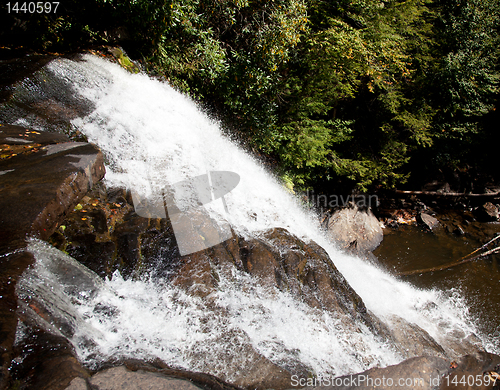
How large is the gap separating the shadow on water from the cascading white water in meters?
0.37

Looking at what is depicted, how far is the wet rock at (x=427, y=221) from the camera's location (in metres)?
8.19

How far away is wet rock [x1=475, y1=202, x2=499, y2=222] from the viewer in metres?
8.84

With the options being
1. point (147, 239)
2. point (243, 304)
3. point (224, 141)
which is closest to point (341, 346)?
point (243, 304)

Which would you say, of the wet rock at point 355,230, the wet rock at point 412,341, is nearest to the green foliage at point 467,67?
the wet rock at point 355,230

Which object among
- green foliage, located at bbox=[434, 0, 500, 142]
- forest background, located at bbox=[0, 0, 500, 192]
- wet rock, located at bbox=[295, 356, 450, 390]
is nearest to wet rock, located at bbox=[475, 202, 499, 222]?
forest background, located at bbox=[0, 0, 500, 192]

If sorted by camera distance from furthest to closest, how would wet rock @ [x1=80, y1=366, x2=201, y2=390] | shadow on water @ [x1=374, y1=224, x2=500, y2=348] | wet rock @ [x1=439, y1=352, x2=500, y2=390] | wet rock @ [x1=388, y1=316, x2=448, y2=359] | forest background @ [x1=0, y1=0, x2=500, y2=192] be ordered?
1. forest background @ [x1=0, y1=0, x2=500, y2=192]
2. shadow on water @ [x1=374, y1=224, x2=500, y2=348]
3. wet rock @ [x1=388, y1=316, x2=448, y2=359]
4. wet rock @ [x1=439, y1=352, x2=500, y2=390]
5. wet rock @ [x1=80, y1=366, x2=201, y2=390]

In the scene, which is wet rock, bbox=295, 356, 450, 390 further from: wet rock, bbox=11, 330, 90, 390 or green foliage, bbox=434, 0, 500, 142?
green foliage, bbox=434, 0, 500, 142

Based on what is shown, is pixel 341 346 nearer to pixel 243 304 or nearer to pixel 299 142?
pixel 243 304

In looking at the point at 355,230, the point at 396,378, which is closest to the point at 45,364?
the point at 396,378

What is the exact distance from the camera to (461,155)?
9188 mm

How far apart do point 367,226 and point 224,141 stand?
4.49 m

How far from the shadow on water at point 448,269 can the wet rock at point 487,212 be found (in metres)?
0.53

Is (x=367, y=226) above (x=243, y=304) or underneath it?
underneath

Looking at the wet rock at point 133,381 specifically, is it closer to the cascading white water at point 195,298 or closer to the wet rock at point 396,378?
the cascading white water at point 195,298
